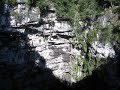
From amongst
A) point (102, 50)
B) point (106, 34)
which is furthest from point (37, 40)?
point (106, 34)

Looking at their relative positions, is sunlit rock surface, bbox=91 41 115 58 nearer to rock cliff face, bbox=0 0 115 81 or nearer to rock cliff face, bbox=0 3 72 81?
rock cliff face, bbox=0 0 115 81

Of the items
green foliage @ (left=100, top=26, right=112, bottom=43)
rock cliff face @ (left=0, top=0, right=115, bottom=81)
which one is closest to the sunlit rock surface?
rock cliff face @ (left=0, top=0, right=115, bottom=81)

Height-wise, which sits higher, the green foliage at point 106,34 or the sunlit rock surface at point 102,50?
the green foliage at point 106,34

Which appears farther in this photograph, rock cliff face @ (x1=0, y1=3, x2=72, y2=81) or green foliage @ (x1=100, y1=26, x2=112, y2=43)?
rock cliff face @ (x1=0, y1=3, x2=72, y2=81)

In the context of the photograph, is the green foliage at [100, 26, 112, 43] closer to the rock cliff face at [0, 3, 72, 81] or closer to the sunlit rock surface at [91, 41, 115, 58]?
the sunlit rock surface at [91, 41, 115, 58]

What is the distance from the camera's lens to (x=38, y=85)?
11867 mm

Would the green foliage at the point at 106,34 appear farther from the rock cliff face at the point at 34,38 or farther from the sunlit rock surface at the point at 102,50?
the rock cliff face at the point at 34,38

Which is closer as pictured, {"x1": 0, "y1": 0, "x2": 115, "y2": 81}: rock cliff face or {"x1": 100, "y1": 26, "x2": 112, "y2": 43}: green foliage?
{"x1": 100, "y1": 26, "x2": 112, "y2": 43}: green foliage

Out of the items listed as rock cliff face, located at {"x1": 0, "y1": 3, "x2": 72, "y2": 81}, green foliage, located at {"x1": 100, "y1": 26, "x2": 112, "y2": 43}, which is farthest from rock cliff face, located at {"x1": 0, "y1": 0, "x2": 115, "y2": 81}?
green foliage, located at {"x1": 100, "y1": 26, "x2": 112, "y2": 43}

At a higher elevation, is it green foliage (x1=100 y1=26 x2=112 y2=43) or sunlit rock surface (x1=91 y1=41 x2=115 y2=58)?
green foliage (x1=100 y1=26 x2=112 y2=43)

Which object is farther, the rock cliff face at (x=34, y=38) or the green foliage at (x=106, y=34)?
the rock cliff face at (x=34, y=38)

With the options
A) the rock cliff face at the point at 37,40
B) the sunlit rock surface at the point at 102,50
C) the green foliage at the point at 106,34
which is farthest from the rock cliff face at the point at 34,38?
the green foliage at the point at 106,34

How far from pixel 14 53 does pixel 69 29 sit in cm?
244

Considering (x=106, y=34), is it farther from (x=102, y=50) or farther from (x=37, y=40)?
(x=37, y=40)
